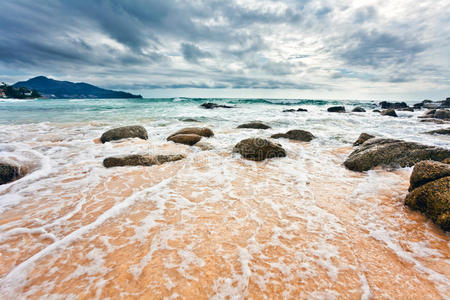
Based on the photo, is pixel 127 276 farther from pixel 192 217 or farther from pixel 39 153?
pixel 39 153

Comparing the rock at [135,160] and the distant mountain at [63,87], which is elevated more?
the distant mountain at [63,87]

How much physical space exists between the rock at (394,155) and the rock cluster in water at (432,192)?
1.57 m

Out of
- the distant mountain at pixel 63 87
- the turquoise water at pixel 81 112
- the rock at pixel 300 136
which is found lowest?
the rock at pixel 300 136

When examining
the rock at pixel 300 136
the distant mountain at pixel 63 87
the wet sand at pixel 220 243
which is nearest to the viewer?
the wet sand at pixel 220 243

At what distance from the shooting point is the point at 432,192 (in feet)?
8.35

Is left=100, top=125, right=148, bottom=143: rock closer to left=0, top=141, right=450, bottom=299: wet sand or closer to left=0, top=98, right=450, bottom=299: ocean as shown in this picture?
left=0, top=98, right=450, bottom=299: ocean

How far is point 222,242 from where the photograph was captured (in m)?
2.13

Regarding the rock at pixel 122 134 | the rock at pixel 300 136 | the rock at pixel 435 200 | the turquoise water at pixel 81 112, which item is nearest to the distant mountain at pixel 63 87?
the turquoise water at pixel 81 112

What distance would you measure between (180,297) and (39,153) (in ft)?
20.3

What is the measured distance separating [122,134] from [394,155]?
8.30 meters

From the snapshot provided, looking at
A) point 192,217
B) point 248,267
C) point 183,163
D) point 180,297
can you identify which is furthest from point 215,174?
point 180,297

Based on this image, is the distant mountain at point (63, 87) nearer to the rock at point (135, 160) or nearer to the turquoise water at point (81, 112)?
the turquoise water at point (81, 112)

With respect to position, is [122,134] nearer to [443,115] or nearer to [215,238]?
[215,238]

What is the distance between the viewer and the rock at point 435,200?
2344 mm
